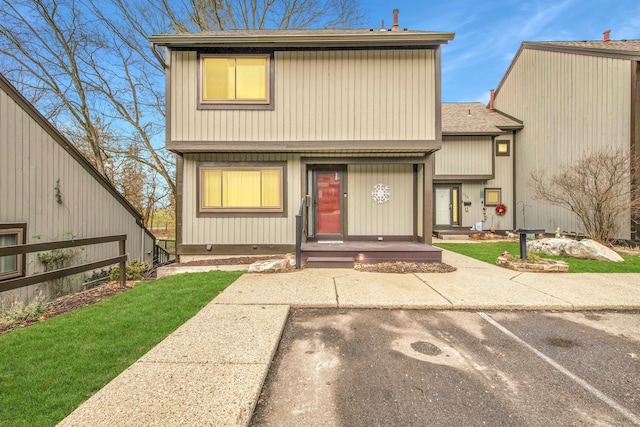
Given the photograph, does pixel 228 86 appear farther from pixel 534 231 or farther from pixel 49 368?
pixel 534 231

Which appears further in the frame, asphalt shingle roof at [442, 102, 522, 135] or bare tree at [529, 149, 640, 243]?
asphalt shingle roof at [442, 102, 522, 135]

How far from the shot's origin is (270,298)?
4160 mm

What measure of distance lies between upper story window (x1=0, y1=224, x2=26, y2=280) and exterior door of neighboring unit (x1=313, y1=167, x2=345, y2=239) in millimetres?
6015

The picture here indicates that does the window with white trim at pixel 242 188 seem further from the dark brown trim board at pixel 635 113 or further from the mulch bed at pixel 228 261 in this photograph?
the dark brown trim board at pixel 635 113

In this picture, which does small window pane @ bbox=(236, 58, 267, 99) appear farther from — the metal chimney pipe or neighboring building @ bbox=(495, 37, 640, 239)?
neighboring building @ bbox=(495, 37, 640, 239)

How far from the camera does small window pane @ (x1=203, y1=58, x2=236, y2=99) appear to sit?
6.93m

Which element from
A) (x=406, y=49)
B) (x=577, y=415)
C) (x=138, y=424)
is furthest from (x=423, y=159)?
(x=138, y=424)

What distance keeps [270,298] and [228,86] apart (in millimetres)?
5457

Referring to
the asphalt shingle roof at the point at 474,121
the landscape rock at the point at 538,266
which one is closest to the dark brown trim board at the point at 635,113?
the asphalt shingle roof at the point at 474,121

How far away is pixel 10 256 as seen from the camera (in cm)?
505

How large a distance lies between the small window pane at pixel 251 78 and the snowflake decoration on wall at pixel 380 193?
380cm

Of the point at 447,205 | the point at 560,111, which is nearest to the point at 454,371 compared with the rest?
the point at 447,205

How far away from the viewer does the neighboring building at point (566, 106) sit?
8.87m

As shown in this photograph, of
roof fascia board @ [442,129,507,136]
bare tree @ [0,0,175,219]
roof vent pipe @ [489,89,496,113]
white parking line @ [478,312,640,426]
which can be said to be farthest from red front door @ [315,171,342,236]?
roof vent pipe @ [489,89,496,113]
